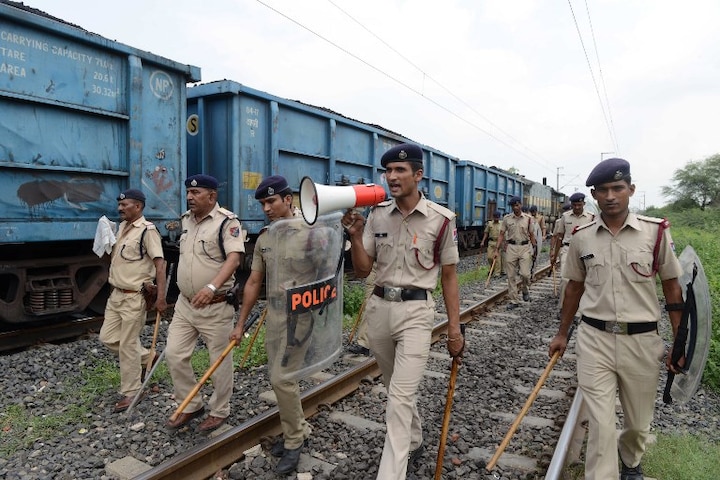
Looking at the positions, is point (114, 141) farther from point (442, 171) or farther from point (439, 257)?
point (442, 171)

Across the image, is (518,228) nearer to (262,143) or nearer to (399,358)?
(262,143)

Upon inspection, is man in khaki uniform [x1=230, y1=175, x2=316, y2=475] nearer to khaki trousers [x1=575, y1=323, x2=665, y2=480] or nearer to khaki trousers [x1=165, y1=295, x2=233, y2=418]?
khaki trousers [x1=165, y1=295, x2=233, y2=418]

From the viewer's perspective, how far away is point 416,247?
273 centimetres

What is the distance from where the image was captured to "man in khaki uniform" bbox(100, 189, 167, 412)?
3791 millimetres

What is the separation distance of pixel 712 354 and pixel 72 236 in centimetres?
640

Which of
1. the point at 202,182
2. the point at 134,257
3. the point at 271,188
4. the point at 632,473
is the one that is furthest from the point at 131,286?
the point at 632,473

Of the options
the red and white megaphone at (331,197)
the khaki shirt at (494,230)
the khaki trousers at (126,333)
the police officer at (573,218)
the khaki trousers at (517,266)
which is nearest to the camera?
the red and white megaphone at (331,197)

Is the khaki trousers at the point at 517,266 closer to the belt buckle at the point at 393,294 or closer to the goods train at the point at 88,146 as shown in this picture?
the goods train at the point at 88,146

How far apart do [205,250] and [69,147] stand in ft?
8.30

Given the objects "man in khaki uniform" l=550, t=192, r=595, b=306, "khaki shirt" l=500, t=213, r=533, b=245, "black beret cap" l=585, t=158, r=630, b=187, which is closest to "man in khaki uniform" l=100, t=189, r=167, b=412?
"black beret cap" l=585, t=158, r=630, b=187

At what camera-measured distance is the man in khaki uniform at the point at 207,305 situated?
3369 mm

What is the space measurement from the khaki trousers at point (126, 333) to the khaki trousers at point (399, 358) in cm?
205

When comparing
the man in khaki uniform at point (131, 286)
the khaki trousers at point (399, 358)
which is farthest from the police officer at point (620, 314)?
the man in khaki uniform at point (131, 286)

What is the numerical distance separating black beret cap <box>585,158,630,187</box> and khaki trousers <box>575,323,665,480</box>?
780mm
